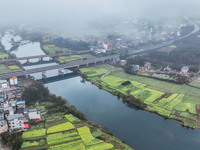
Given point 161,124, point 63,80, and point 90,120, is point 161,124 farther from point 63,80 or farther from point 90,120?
point 63,80

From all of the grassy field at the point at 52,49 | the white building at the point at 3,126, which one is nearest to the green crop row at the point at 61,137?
the white building at the point at 3,126

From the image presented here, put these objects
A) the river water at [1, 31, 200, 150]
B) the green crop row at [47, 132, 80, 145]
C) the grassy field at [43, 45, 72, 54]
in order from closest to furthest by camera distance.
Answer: the green crop row at [47, 132, 80, 145]
the river water at [1, 31, 200, 150]
the grassy field at [43, 45, 72, 54]

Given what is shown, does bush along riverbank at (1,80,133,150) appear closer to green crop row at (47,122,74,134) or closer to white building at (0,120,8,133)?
green crop row at (47,122,74,134)

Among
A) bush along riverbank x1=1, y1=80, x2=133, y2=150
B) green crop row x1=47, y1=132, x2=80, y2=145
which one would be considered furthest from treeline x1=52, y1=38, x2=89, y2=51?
green crop row x1=47, y1=132, x2=80, y2=145

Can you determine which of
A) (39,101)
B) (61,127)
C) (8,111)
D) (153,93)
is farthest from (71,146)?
(153,93)

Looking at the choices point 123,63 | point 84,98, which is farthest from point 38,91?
point 123,63

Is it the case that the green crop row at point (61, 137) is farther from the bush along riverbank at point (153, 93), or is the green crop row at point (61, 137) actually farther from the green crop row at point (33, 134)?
the bush along riverbank at point (153, 93)
